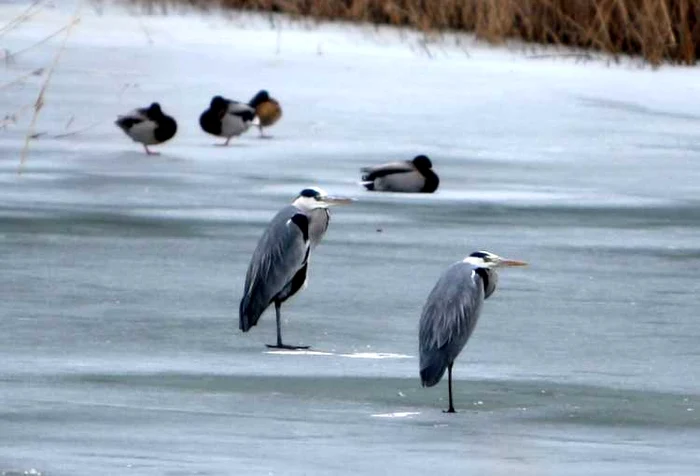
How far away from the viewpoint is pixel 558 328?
6.60 m

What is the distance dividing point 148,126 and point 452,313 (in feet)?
23.5

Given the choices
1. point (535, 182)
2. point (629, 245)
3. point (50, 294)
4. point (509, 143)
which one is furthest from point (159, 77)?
point (50, 294)

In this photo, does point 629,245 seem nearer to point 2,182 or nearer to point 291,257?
point 291,257

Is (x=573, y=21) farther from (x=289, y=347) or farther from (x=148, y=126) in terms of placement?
(x=289, y=347)

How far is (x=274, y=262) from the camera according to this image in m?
6.60

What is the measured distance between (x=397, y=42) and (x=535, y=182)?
8982mm


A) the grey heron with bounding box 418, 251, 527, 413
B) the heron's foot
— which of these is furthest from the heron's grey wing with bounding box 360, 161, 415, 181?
the grey heron with bounding box 418, 251, 527, 413

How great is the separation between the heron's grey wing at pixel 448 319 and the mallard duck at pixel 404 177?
185 inches

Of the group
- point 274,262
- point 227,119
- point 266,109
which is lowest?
point 266,109

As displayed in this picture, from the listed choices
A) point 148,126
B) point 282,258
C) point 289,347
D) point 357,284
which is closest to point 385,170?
point 148,126

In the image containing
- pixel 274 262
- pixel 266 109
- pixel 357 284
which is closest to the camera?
pixel 274 262

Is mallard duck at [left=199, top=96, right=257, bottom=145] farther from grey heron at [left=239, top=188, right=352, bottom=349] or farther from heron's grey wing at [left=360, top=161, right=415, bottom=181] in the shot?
grey heron at [left=239, top=188, right=352, bottom=349]

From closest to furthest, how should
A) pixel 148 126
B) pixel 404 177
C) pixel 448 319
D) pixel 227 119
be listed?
1. pixel 448 319
2. pixel 404 177
3. pixel 148 126
4. pixel 227 119

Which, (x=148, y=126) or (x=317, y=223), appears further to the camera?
(x=148, y=126)
